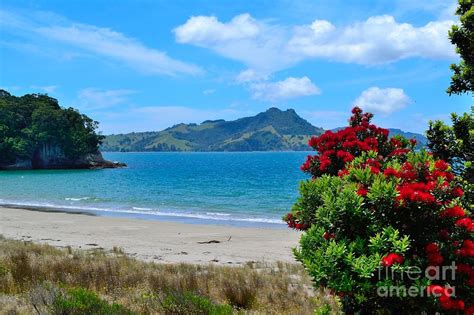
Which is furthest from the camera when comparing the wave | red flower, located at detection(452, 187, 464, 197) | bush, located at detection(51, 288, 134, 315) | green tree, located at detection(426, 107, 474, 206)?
the wave

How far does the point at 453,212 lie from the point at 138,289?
20.9 ft

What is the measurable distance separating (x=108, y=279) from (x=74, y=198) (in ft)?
138

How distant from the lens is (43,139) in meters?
122

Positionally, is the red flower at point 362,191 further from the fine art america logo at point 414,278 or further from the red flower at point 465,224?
the red flower at point 465,224

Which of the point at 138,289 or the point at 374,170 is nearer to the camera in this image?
the point at 374,170

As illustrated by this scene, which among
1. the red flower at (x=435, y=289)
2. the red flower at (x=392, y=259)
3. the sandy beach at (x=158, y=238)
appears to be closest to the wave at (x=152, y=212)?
the sandy beach at (x=158, y=238)

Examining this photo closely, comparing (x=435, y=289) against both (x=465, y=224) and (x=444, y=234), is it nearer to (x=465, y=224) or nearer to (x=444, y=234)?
(x=444, y=234)

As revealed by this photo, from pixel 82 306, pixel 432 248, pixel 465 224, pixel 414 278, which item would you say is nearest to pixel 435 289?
pixel 414 278

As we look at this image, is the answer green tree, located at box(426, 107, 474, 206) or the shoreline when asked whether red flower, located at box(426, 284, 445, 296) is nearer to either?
green tree, located at box(426, 107, 474, 206)

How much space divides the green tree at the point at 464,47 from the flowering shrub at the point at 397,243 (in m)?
2.93

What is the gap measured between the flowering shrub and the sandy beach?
10.7 meters

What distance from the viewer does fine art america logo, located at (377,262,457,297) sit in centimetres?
496

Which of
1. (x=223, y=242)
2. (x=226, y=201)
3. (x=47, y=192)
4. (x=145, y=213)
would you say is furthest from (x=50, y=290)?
(x=47, y=192)

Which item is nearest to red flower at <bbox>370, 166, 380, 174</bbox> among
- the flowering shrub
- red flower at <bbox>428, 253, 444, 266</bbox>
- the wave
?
the flowering shrub
